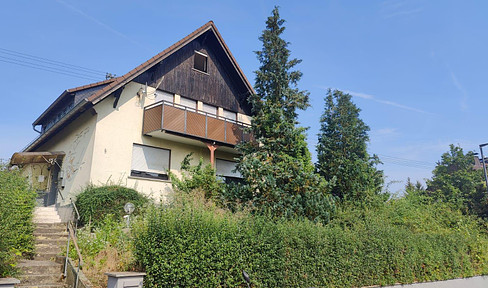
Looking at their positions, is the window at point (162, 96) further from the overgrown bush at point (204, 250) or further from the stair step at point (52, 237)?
the overgrown bush at point (204, 250)

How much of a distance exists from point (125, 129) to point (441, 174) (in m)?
29.4

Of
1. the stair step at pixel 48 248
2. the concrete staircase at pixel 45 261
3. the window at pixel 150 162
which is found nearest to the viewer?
the concrete staircase at pixel 45 261

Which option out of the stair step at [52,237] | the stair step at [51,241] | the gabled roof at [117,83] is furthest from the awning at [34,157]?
the stair step at [51,241]

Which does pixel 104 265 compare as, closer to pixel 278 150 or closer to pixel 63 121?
pixel 278 150

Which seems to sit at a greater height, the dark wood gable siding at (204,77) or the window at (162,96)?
the dark wood gable siding at (204,77)

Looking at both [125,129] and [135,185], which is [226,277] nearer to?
[135,185]

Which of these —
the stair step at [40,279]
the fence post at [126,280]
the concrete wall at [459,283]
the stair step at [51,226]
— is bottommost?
the concrete wall at [459,283]

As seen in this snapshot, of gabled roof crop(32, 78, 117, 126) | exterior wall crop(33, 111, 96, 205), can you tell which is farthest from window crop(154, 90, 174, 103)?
exterior wall crop(33, 111, 96, 205)

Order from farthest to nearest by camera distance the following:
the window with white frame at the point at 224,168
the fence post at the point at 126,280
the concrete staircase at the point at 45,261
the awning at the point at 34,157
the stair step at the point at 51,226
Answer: the window with white frame at the point at 224,168 < the awning at the point at 34,157 < the stair step at the point at 51,226 < the concrete staircase at the point at 45,261 < the fence post at the point at 126,280

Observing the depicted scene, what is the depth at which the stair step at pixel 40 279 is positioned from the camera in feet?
26.0

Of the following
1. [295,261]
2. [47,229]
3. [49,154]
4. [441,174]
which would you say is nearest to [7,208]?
[47,229]

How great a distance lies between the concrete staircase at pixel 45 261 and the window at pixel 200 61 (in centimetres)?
976

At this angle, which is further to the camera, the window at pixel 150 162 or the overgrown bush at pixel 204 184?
the window at pixel 150 162

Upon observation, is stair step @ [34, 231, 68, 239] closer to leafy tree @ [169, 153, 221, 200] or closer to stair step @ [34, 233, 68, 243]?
stair step @ [34, 233, 68, 243]
